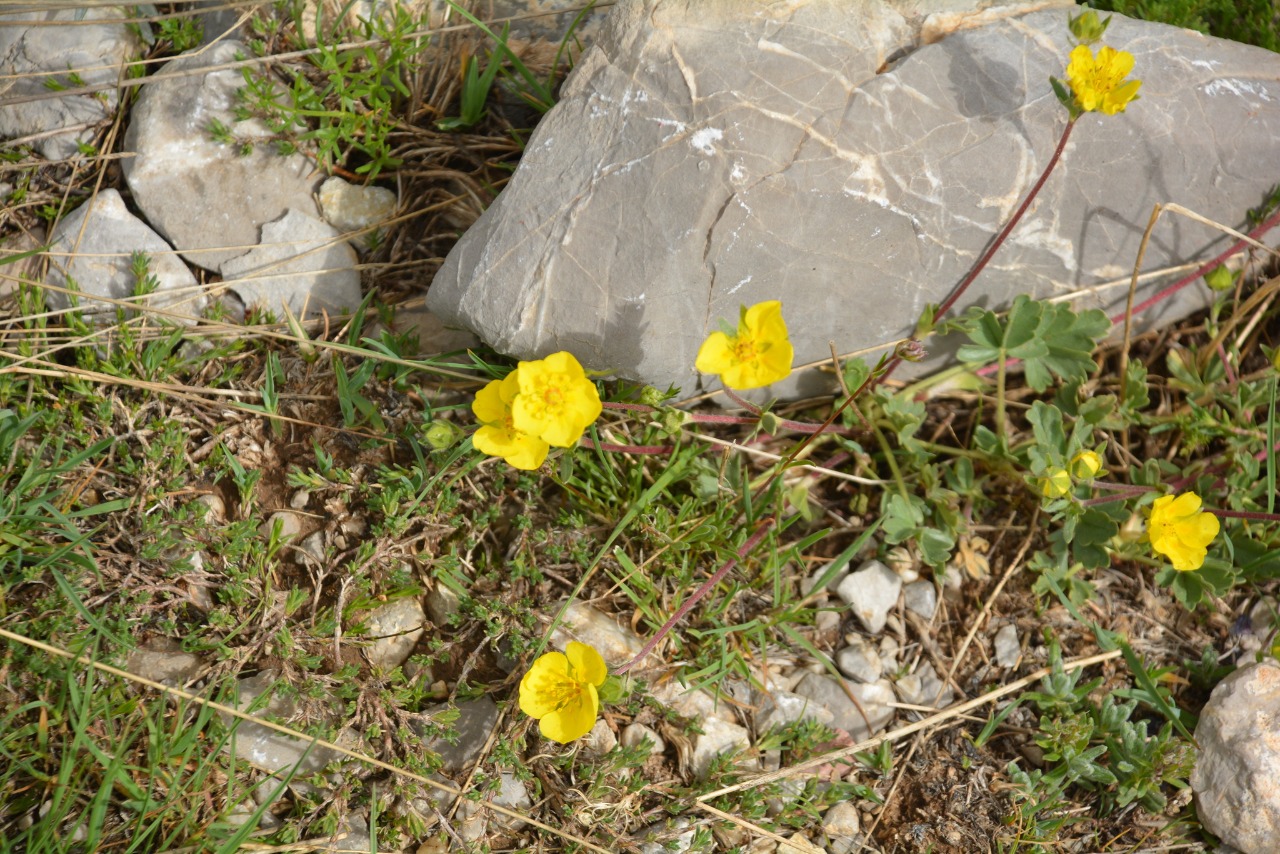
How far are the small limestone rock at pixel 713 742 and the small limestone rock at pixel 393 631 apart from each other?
0.95 metres

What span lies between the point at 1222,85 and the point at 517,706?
307 cm

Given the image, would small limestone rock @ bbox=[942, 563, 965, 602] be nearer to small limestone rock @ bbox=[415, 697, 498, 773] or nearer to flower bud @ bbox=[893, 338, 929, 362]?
flower bud @ bbox=[893, 338, 929, 362]

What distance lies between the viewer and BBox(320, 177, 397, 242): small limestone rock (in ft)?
10.6

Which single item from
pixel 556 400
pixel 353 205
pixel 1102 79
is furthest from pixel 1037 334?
pixel 353 205

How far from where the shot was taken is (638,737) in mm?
2801

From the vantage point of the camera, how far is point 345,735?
105 inches

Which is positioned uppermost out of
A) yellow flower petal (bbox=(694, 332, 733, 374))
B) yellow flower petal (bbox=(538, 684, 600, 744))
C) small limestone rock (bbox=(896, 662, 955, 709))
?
yellow flower petal (bbox=(694, 332, 733, 374))

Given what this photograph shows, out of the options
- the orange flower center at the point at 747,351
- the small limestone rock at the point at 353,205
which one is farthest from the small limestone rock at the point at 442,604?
the small limestone rock at the point at 353,205

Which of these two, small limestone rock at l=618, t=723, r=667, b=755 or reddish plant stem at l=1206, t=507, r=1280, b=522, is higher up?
reddish plant stem at l=1206, t=507, r=1280, b=522

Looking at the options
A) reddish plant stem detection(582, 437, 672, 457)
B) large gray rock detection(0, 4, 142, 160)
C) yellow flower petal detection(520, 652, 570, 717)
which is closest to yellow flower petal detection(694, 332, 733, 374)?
reddish plant stem detection(582, 437, 672, 457)

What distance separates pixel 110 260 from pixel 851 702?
2908 mm

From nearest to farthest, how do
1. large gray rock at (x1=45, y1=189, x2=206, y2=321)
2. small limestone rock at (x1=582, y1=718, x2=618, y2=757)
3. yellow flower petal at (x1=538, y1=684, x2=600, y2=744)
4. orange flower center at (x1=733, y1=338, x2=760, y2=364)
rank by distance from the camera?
yellow flower petal at (x1=538, y1=684, x2=600, y2=744)
orange flower center at (x1=733, y1=338, x2=760, y2=364)
small limestone rock at (x1=582, y1=718, x2=618, y2=757)
large gray rock at (x1=45, y1=189, x2=206, y2=321)

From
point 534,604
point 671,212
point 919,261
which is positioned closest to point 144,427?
point 534,604

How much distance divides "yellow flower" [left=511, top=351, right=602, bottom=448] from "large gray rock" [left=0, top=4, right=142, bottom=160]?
81.0 inches
